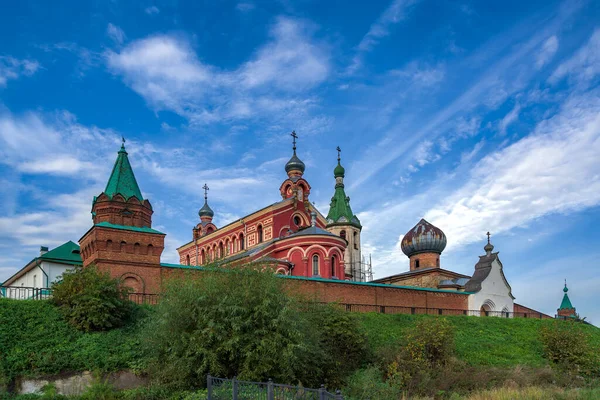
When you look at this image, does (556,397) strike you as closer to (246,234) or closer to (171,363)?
(171,363)

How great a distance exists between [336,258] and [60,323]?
1919cm

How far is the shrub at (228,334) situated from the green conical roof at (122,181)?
10.9 meters

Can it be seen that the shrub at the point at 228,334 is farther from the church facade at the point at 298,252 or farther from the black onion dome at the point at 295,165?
Answer: the black onion dome at the point at 295,165

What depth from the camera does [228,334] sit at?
46.8ft

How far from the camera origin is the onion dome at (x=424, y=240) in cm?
4009

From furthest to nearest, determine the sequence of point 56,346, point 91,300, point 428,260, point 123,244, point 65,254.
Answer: point 428,260
point 65,254
point 123,244
point 91,300
point 56,346

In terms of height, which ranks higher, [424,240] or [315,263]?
[424,240]

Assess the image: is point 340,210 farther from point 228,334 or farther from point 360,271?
point 228,334

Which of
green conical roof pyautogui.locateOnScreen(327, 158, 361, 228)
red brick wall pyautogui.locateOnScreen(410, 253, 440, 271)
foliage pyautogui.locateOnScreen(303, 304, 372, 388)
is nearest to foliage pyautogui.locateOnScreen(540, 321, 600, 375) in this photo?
foliage pyautogui.locateOnScreen(303, 304, 372, 388)

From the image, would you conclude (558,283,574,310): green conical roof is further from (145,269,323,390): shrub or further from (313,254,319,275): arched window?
(145,269,323,390): shrub

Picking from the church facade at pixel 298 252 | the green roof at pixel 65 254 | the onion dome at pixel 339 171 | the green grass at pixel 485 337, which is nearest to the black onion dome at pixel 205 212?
the church facade at pixel 298 252

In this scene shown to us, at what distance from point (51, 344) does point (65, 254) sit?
14.8 meters

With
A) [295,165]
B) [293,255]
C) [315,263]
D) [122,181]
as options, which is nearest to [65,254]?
[122,181]

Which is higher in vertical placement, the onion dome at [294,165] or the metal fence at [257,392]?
the onion dome at [294,165]
